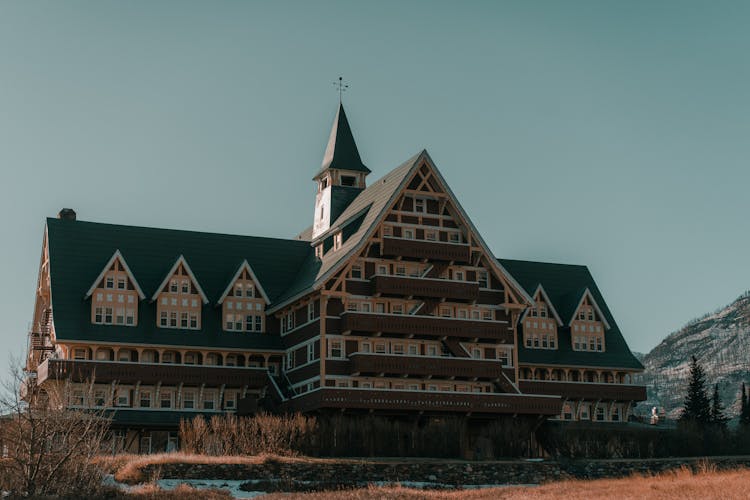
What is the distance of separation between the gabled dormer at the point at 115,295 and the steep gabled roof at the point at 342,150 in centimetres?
2011

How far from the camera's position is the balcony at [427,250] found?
77.7 meters

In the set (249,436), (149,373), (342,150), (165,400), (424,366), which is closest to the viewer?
(249,436)

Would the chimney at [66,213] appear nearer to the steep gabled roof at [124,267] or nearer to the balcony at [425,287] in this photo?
the steep gabled roof at [124,267]

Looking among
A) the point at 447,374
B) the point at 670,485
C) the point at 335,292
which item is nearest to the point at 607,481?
the point at 670,485

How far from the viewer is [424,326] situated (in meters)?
76.8

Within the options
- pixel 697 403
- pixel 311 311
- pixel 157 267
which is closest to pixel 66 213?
pixel 157 267

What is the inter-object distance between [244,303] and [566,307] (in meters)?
26.5

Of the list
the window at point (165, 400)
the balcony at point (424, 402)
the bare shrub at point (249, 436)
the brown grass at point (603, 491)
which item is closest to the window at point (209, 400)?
the window at point (165, 400)

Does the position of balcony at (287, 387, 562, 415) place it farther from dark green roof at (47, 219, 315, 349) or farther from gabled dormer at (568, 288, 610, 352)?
gabled dormer at (568, 288, 610, 352)

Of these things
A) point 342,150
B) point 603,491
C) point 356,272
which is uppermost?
point 342,150

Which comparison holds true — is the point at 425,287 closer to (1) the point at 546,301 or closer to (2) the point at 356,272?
(2) the point at 356,272

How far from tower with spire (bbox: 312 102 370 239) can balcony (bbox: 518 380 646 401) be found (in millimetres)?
19486

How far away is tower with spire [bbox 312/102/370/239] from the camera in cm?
9006

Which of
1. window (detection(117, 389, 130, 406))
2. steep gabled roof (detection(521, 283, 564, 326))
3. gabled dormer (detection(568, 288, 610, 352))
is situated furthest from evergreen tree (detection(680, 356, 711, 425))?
window (detection(117, 389, 130, 406))
